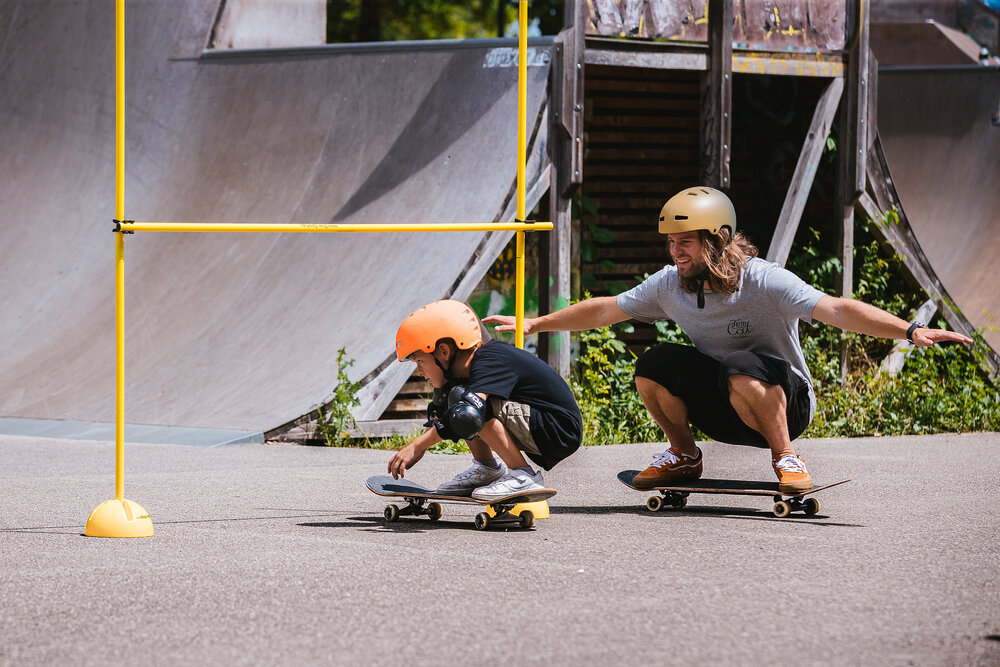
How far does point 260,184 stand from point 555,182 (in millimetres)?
2543

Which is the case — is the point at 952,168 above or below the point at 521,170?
above

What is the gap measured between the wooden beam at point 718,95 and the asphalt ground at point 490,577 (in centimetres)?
352

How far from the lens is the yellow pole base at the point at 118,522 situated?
176 inches

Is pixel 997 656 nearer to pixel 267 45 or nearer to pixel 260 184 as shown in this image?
pixel 260 184

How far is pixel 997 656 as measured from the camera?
116 inches

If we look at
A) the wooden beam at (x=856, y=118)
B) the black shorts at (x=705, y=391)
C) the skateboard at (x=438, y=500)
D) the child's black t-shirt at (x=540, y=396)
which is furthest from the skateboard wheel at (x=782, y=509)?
the wooden beam at (x=856, y=118)

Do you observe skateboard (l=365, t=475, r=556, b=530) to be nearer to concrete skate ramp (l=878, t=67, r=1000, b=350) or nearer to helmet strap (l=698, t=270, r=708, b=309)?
helmet strap (l=698, t=270, r=708, b=309)

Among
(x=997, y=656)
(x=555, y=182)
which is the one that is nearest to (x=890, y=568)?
(x=997, y=656)

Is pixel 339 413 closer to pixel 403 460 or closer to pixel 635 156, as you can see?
pixel 403 460

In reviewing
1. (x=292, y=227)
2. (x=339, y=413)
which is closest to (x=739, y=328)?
(x=292, y=227)

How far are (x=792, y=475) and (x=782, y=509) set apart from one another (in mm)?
142

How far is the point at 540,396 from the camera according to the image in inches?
194

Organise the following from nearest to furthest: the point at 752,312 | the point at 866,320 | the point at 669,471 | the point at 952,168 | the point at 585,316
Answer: the point at 866,320
the point at 752,312
the point at 669,471
the point at 585,316
the point at 952,168

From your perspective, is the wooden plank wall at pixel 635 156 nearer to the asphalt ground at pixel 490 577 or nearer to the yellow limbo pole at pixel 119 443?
the asphalt ground at pixel 490 577
